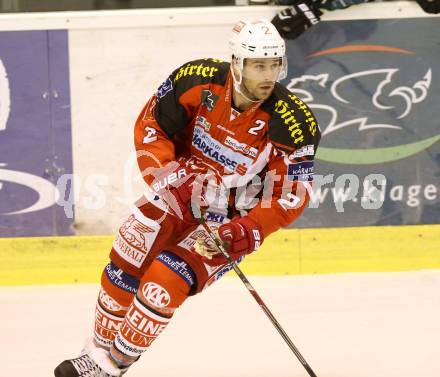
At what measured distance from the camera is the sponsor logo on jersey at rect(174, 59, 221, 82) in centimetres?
437

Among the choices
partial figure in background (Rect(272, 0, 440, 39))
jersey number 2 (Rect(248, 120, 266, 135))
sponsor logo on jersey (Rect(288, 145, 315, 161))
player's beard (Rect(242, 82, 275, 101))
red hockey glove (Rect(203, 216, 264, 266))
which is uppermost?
player's beard (Rect(242, 82, 275, 101))

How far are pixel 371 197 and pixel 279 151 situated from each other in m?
2.30

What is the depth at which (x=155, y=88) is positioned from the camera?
6.30 meters

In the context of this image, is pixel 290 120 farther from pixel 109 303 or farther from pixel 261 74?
pixel 109 303

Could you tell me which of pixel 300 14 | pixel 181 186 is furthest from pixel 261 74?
pixel 300 14

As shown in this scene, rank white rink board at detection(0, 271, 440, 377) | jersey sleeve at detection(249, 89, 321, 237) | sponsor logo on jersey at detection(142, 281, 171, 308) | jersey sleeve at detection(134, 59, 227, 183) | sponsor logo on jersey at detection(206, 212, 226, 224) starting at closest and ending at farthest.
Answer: sponsor logo on jersey at detection(142, 281, 171, 308), jersey sleeve at detection(249, 89, 321, 237), jersey sleeve at detection(134, 59, 227, 183), sponsor logo on jersey at detection(206, 212, 226, 224), white rink board at detection(0, 271, 440, 377)

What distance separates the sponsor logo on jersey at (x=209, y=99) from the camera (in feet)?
14.1

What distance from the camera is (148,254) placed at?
14.1 feet

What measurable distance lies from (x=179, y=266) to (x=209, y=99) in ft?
2.24

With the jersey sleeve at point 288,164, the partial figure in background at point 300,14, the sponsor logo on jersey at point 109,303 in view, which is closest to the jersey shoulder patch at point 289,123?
the jersey sleeve at point 288,164

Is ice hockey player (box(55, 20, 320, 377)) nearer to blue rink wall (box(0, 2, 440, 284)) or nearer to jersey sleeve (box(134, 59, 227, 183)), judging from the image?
jersey sleeve (box(134, 59, 227, 183))

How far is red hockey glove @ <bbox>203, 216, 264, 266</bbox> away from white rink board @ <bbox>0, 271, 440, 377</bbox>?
820mm

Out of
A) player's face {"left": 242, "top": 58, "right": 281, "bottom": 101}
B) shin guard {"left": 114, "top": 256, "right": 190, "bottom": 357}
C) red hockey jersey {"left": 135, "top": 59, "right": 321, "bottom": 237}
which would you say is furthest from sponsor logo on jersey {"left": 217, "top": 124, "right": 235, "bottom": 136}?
shin guard {"left": 114, "top": 256, "right": 190, "bottom": 357}

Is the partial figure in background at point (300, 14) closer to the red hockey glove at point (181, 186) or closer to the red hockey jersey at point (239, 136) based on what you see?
the red hockey jersey at point (239, 136)
